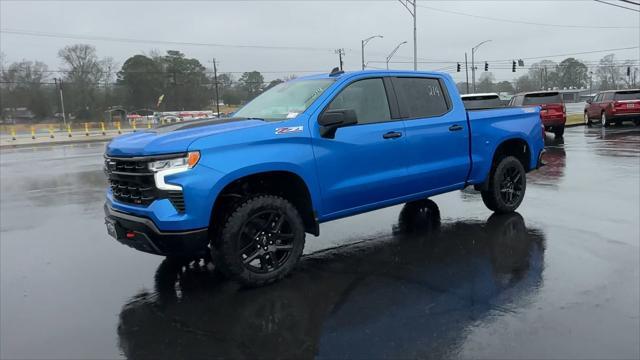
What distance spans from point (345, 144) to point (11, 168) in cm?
1595

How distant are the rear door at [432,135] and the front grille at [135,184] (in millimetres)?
2663

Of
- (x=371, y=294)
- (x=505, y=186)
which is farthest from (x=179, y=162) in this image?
(x=505, y=186)

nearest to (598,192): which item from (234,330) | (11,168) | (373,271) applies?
(373,271)

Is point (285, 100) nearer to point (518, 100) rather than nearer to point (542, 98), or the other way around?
point (542, 98)

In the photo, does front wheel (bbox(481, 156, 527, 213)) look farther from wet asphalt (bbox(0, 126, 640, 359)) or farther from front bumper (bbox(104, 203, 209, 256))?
front bumper (bbox(104, 203, 209, 256))

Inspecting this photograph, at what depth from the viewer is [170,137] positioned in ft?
14.5

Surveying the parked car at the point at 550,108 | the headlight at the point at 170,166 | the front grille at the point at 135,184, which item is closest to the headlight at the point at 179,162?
the headlight at the point at 170,166

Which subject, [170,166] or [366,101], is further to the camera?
[366,101]

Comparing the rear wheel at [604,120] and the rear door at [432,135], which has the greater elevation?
the rear door at [432,135]

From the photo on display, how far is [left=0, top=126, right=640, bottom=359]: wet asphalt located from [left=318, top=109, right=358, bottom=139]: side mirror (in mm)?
1367

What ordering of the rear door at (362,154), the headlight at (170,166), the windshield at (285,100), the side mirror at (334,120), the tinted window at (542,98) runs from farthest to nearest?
the tinted window at (542,98) < the windshield at (285,100) < the rear door at (362,154) < the side mirror at (334,120) < the headlight at (170,166)

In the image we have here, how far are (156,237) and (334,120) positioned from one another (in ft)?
6.17

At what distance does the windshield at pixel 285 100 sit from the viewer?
5.20m

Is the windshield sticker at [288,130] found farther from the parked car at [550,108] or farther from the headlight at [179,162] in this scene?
the parked car at [550,108]
